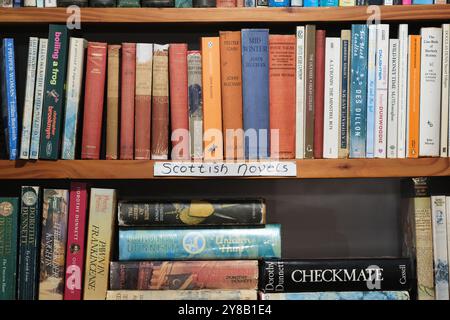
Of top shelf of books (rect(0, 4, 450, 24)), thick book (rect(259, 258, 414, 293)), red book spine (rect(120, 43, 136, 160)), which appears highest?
top shelf of books (rect(0, 4, 450, 24))

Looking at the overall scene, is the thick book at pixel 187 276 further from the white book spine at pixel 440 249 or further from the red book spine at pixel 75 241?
the white book spine at pixel 440 249

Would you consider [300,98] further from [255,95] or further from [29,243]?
[29,243]

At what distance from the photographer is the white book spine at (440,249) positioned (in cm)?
131

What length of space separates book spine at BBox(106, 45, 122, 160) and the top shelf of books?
85mm

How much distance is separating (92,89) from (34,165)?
8.2 inches

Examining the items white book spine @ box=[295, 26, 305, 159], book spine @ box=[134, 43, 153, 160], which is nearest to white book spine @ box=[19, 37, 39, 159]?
book spine @ box=[134, 43, 153, 160]

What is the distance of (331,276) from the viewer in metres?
1.32

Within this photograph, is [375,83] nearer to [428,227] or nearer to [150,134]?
[428,227]

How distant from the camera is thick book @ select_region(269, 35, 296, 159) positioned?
51.6 inches

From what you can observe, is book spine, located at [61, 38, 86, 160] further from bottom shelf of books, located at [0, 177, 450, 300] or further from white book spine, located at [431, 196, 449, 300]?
white book spine, located at [431, 196, 449, 300]

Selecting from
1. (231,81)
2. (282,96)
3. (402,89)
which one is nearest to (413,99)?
(402,89)

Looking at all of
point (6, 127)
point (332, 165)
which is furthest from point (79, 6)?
point (332, 165)

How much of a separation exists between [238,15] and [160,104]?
0.26m

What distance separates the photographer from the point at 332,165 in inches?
51.3
